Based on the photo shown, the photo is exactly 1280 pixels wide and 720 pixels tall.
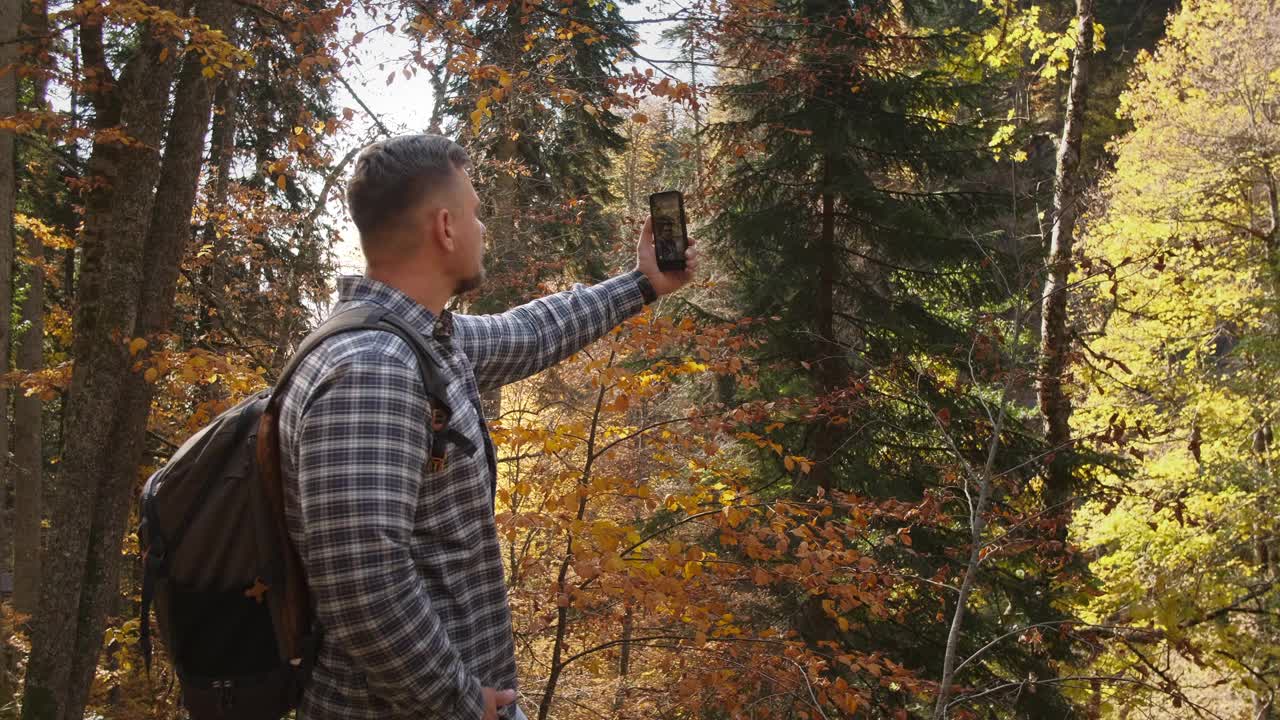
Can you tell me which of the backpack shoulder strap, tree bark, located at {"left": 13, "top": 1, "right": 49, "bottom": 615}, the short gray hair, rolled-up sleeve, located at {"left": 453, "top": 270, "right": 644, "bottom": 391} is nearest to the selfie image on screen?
rolled-up sleeve, located at {"left": 453, "top": 270, "right": 644, "bottom": 391}

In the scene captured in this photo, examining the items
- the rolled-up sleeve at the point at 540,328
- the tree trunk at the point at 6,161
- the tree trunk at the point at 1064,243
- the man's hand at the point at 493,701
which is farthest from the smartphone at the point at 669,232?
the tree trunk at the point at 1064,243

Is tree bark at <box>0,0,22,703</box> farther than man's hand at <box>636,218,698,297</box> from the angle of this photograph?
Yes

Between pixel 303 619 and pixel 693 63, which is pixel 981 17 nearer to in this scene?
pixel 693 63

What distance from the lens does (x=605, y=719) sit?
263 inches

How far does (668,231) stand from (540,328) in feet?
1.50

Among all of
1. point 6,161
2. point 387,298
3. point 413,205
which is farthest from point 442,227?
point 6,161

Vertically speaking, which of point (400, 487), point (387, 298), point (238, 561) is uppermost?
point (387, 298)

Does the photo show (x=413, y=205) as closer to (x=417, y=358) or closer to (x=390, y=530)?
(x=417, y=358)

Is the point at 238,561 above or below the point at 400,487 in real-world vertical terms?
below

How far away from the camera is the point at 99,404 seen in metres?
5.15

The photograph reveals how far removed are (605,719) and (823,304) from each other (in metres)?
5.26

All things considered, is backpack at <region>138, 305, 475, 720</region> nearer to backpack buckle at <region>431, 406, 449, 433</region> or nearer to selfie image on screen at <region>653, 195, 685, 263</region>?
backpack buckle at <region>431, 406, 449, 433</region>

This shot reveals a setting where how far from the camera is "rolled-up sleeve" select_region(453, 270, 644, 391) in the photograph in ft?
7.22

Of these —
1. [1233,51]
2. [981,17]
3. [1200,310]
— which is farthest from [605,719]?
[1233,51]
